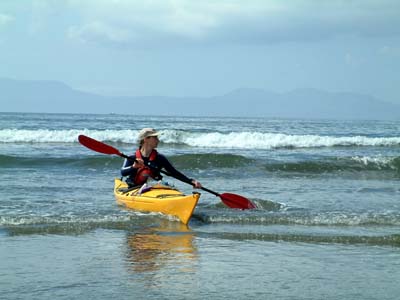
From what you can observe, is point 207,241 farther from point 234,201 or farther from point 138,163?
point 138,163

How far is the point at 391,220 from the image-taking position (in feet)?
27.8

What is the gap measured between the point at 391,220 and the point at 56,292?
534 cm

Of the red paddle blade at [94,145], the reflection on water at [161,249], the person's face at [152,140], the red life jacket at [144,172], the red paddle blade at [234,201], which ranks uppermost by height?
the person's face at [152,140]

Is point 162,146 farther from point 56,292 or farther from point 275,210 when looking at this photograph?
point 56,292

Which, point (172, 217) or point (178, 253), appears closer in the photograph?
point (178, 253)

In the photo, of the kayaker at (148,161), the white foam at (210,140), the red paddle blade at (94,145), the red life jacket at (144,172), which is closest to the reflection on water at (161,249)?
the kayaker at (148,161)

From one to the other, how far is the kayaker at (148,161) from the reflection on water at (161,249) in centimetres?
124

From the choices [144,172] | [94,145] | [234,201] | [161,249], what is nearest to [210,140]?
[94,145]

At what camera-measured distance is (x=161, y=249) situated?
245 inches

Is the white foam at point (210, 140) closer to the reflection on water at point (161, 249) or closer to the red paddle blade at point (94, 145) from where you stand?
the red paddle blade at point (94, 145)

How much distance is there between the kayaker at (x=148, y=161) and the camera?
886cm

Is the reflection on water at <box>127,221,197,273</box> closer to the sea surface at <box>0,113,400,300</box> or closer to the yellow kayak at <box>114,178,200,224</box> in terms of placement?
the sea surface at <box>0,113,400,300</box>

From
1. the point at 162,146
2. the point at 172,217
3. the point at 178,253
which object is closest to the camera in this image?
the point at 178,253

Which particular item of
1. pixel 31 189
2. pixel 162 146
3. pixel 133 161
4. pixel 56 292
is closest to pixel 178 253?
pixel 56 292
